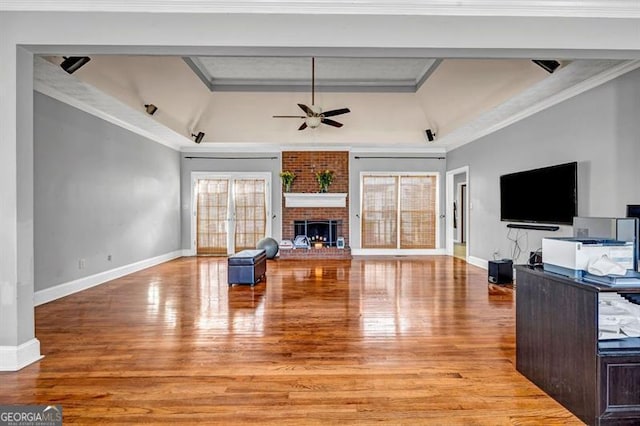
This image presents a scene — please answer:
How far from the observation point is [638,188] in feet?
12.5

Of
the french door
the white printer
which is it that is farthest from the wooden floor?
the french door

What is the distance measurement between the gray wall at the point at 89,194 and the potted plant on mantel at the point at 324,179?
11.8 feet

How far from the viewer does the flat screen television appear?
469 centimetres

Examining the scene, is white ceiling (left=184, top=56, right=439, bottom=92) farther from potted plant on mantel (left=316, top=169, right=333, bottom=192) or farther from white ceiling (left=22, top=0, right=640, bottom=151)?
potted plant on mantel (left=316, top=169, right=333, bottom=192)

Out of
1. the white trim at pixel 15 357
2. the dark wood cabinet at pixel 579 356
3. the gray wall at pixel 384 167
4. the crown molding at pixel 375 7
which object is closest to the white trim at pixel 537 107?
the gray wall at pixel 384 167

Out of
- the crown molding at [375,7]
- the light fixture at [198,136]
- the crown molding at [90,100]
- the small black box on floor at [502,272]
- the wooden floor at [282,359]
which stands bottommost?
the wooden floor at [282,359]

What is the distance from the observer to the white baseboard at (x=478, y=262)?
23.6ft

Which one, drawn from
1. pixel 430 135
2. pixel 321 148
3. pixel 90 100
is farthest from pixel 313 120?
pixel 90 100

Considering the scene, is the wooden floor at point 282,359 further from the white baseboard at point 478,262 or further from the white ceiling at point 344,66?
the white ceiling at point 344,66

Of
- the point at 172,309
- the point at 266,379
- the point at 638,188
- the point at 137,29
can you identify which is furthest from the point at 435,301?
the point at 137,29

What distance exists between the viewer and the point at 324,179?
9.21 meters

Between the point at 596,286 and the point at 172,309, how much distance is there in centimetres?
407

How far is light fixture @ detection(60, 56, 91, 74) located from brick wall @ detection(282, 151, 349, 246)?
5466mm

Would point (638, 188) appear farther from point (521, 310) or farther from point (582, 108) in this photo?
point (521, 310)
